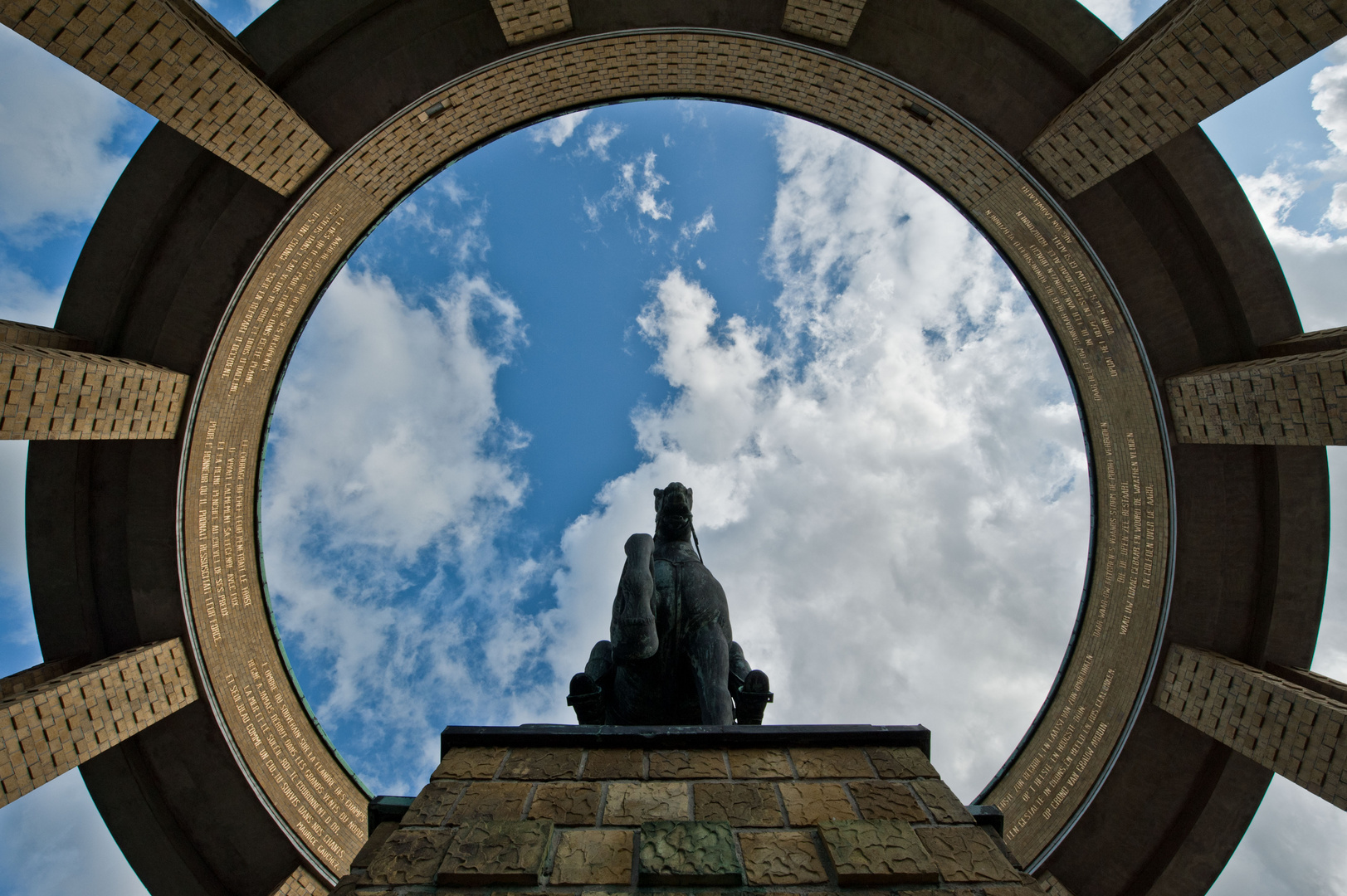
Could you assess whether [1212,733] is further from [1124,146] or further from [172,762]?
[172,762]

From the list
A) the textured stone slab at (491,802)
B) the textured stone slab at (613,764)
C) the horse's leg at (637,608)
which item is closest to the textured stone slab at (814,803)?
the textured stone slab at (613,764)

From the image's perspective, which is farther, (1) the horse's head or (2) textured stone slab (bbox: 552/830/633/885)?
(1) the horse's head

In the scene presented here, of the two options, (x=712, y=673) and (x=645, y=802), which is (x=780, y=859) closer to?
(x=645, y=802)

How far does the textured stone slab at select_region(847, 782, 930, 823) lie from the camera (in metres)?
3.79

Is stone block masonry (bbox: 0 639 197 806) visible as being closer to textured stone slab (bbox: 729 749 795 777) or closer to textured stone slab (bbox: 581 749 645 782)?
textured stone slab (bbox: 581 749 645 782)

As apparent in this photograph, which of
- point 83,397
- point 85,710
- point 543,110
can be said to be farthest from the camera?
point 543,110

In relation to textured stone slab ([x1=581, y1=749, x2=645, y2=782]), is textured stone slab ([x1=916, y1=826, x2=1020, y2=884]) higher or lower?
lower

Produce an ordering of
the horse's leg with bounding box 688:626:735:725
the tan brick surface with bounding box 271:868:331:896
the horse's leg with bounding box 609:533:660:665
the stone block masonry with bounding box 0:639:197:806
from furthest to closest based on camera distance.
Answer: the tan brick surface with bounding box 271:868:331:896, the stone block masonry with bounding box 0:639:197:806, the horse's leg with bounding box 688:626:735:725, the horse's leg with bounding box 609:533:660:665

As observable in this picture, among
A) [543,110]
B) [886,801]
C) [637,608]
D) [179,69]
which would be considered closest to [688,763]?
[886,801]

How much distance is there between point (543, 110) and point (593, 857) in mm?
12638

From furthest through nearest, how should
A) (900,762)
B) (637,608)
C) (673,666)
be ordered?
(673,666) < (637,608) < (900,762)

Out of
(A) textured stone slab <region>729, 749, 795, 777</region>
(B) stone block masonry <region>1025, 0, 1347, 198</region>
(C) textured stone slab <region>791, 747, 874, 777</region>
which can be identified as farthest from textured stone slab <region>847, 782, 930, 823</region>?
(B) stone block masonry <region>1025, 0, 1347, 198</region>

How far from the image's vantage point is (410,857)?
3395 mm

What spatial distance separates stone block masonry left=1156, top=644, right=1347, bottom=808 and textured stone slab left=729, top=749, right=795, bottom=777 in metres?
8.75
